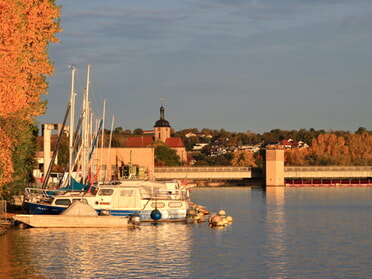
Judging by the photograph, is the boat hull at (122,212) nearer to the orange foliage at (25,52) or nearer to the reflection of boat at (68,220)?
the reflection of boat at (68,220)

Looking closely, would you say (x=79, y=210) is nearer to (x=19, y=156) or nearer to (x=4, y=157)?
(x=19, y=156)

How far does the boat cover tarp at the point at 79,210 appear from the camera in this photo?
54938mm

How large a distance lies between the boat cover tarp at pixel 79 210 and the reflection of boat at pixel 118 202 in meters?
2.38

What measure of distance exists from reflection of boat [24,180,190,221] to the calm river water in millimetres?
2276

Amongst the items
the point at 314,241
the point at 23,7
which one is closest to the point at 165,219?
the point at 314,241

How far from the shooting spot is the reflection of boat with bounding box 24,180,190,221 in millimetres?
58281

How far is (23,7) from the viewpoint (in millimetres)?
51625

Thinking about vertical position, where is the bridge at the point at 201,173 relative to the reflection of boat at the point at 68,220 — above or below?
above

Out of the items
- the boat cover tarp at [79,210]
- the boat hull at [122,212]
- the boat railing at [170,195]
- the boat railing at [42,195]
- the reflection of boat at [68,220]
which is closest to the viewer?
the reflection of boat at [68,220]

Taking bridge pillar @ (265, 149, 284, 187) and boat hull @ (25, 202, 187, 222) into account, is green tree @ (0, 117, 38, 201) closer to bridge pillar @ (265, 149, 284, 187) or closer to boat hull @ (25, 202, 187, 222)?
boat hull @ (25, 202, 187, 222)

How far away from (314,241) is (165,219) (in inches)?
569

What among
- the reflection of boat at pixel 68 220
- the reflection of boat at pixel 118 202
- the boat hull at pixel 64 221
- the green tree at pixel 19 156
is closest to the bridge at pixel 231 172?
the reflection of boat at pixel 118 202

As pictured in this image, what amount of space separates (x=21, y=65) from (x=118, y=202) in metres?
14.8

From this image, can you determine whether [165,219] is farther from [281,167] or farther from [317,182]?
[317,182]
